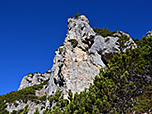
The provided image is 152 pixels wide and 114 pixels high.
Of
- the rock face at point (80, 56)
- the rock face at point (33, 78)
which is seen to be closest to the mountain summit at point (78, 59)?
the rock face at point (80, 56)

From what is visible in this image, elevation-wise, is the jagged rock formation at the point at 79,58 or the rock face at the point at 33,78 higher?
the rock face at the point at 33,78

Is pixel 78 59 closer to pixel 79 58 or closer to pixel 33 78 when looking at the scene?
pixel 79 58

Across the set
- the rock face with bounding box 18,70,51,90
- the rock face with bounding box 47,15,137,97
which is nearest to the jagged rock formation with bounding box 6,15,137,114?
the rock face with bounding box 47,15,137,97

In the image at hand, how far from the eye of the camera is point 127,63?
1038 cm

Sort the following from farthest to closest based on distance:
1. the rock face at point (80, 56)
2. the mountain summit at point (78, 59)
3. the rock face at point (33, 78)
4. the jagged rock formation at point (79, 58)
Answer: the rock face at point (33, 78)
the mountain summit at point (78, 59)
the jagged rock formation at point (79, 58)
the rock face at point (80, 56)

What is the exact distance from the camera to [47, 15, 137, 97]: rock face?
18422 millimetres

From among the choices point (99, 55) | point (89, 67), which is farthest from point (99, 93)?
point (99, 55)

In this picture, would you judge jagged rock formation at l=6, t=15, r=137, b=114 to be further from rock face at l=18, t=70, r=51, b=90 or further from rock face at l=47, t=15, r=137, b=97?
rock face at l=18, t=70, r=51, b=90

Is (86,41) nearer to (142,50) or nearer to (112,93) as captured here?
(142,50)

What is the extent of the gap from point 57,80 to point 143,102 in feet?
42.5

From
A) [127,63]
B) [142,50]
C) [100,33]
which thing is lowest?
[127,63]

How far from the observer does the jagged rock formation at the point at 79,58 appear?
18547 millimetres

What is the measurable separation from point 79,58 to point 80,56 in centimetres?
51

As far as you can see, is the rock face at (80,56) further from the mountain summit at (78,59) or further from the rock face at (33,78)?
the rock face at (33,78)
